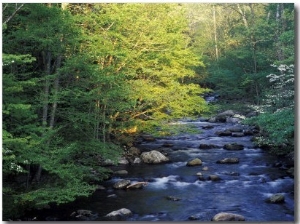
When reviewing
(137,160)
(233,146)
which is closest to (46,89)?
(137,160)

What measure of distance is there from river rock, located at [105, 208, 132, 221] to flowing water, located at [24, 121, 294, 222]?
0.11m

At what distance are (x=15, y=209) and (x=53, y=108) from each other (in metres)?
1.77

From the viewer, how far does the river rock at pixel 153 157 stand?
1002 centimetres

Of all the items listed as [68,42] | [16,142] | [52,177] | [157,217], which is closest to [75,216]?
[52,177]

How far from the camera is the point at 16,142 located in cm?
527

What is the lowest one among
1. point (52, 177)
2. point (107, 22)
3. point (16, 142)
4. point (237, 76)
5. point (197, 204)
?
point (197, 204)

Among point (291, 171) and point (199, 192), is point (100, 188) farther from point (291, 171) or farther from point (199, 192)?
point (291, 171)

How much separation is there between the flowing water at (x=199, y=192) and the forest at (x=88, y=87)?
0.42 meters

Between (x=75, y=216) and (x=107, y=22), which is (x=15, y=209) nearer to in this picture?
(x=75, y=216)

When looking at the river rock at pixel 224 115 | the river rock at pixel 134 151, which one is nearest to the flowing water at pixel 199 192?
the river rock at pixel 134 151

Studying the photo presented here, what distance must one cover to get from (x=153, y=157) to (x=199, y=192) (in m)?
2.52

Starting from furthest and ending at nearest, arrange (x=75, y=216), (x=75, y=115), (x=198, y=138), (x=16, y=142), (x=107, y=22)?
(x=198, y=138)
(x=107, y=22)
(x=75, y=115)
(x=75, y=216)
(x=16, y=142)

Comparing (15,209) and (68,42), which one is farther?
(68,42)

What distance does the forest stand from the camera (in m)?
5.84
